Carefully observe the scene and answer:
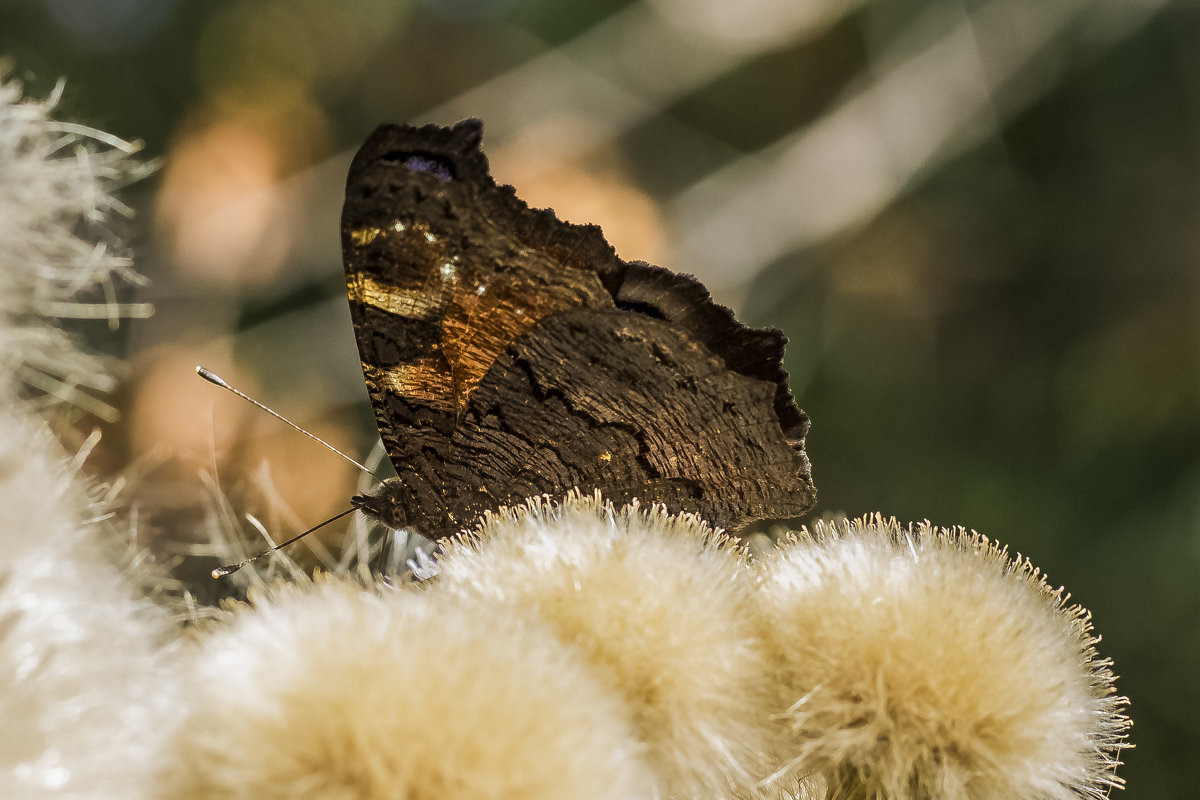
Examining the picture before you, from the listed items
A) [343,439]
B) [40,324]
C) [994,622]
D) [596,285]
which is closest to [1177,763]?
[994,622]

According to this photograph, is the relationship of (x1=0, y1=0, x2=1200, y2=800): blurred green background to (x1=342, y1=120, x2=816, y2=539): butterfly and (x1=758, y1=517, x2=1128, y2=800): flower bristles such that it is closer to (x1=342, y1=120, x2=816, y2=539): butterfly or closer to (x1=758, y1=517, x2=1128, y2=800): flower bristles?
(x1=342, y1=120, x2=816, y2=539): butterfly

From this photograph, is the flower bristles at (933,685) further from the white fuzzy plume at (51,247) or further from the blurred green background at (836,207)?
the blurred green background at (836,207)

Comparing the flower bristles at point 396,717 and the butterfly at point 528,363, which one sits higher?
the butterfly at point 528,363

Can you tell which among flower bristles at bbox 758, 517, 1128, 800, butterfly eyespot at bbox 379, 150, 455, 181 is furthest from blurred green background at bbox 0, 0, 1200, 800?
flower bristles at bbox 758, 517, 1128, 800

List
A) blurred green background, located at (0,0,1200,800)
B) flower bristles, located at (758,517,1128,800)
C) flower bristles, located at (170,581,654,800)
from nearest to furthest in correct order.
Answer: flower bristles, located at (170,581,654,800) < flower bristles, located at (758,517,1128,800) < blurred green background, located at (0,0,1200,800)

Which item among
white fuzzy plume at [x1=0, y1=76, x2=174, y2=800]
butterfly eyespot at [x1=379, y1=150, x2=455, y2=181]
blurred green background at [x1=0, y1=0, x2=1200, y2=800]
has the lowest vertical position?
white fuzzy plume at [x1=0, y1=76, x2=174, y2=800]

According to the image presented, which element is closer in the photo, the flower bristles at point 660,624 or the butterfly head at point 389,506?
the flower bristles at point 660,624

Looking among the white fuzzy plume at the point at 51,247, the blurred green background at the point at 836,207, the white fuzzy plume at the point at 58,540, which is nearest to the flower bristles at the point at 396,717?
the white fuzzy plume at the point at 58,540

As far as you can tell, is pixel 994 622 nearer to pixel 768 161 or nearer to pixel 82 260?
pixel 82 260
